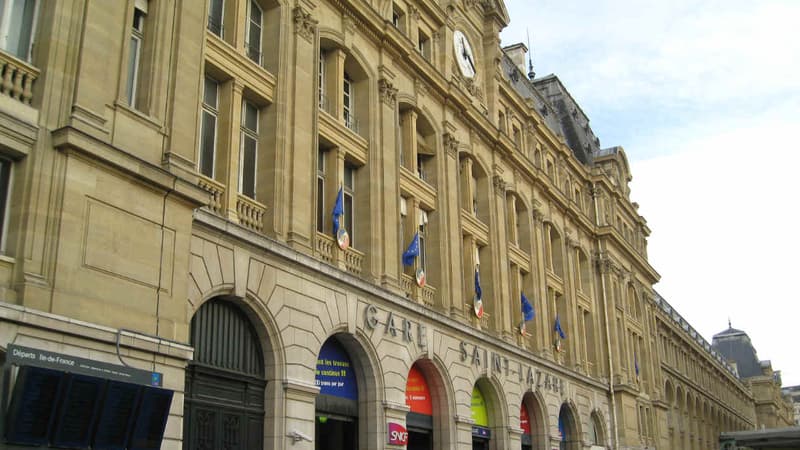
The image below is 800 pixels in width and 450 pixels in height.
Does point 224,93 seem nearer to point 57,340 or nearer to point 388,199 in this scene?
point 388,199

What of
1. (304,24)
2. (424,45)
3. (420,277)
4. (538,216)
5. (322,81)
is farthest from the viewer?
(538,216)

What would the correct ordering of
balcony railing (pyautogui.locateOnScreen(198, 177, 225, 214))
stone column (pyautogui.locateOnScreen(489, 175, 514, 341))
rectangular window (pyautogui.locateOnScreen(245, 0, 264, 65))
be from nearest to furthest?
balcony railing (pyautogui.locateOnScreen(198, 177, 225, 214))
rectangular window (pyautogui.locateOnScreen(245, 0, 264, 65))
stone column (pyautogui.locateOnScreen(489, 175, 514, 341))

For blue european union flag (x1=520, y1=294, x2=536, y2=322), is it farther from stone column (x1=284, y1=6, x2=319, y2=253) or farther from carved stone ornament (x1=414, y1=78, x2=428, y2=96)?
stone column (x1=284, y1=6, x2=319, y2=253)

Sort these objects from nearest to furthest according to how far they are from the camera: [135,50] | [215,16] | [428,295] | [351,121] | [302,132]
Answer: [135,50]
[215,16]
[302,132]
[351,121]
[428,295]

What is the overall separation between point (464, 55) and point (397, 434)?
19.3 metres

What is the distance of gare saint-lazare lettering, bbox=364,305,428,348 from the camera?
2639 centimetres

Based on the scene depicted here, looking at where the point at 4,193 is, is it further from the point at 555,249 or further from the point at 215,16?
the point at 555,249

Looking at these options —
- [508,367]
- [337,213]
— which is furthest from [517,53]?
[337,213]

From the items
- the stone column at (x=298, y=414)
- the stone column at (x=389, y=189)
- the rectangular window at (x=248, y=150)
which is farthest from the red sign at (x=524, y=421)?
the rectangular window at (x=248, y=150)

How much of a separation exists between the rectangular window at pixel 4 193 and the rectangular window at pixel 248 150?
27.5 ft

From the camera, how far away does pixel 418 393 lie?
30172 mm

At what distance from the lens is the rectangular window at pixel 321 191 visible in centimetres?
2659

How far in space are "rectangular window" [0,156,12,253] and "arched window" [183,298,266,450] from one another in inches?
233

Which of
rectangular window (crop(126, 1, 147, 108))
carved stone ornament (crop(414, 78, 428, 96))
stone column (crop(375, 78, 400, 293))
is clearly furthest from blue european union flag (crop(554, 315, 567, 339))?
rectangular window (crop(126, 1, 147, 108))
